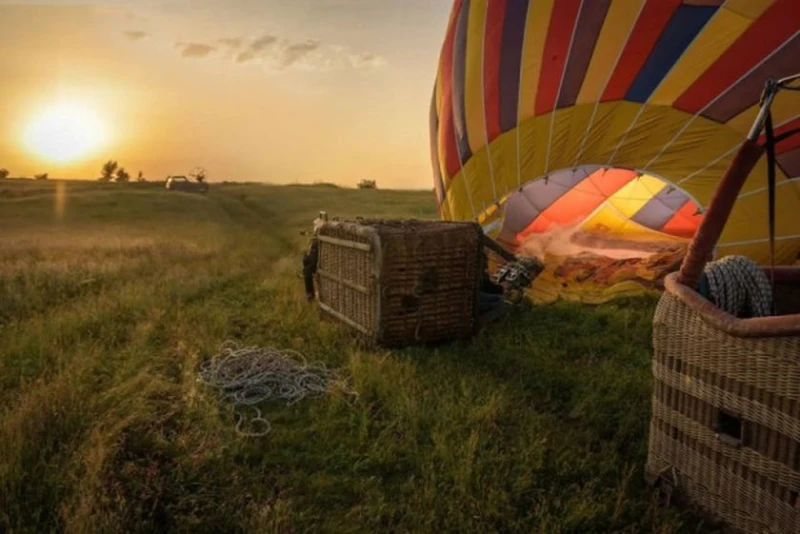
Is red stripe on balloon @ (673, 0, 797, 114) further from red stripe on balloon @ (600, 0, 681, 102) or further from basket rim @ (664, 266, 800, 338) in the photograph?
basket rim @ (664, 266, 800, 338)

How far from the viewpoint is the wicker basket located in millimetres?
5258

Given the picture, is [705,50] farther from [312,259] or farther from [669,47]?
[312,259]

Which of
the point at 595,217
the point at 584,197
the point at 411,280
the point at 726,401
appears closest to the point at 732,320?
the point at 726,401

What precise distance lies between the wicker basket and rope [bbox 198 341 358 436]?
29.9 inches

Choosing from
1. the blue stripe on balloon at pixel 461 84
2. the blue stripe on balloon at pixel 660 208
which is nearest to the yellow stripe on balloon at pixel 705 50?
the blue stripe on balloon at pixel 461 84

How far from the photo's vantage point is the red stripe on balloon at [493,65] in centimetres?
761

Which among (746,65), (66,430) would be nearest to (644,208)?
(746,65)

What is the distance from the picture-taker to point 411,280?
537 centimetres

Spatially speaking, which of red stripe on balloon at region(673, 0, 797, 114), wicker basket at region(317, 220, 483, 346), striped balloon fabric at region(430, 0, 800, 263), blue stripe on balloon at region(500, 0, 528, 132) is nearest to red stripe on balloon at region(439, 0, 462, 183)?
striped balloon fabric at region(430, 0, 800, 263)

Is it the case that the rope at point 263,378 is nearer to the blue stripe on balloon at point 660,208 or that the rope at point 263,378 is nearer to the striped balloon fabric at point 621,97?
the striped balloon fabric at point 621,97

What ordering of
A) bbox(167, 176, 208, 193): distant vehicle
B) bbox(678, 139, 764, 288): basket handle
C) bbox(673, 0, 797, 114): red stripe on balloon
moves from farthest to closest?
bbox(167, 176, 208, 193): distant vehicle → bbox(673, 0, 797, 114): red stripe on balloon → bbox(678, 139, 764, 288): basket handle

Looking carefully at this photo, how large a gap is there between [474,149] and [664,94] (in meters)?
2.46

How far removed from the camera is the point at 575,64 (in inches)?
270

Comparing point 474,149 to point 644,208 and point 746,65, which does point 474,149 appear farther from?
point 644,208
